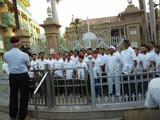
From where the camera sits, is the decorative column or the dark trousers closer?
the dark trousers

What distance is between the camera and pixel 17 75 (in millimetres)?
5145

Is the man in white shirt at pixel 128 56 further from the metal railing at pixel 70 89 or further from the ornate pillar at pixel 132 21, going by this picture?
the ornate pillar at pixel 132 21

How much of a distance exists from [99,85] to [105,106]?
544 millimetres

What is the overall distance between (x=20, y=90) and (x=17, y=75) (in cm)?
38

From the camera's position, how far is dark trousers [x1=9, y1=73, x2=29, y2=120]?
5.15 m

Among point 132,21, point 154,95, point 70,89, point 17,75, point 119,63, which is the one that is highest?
point 132,21

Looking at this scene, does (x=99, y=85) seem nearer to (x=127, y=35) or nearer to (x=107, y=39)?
(x=127, y=35)

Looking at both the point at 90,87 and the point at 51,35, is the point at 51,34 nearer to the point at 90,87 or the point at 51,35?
the point at 51,35

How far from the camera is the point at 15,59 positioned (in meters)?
5.13

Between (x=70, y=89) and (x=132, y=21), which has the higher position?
(x=132, y=21)

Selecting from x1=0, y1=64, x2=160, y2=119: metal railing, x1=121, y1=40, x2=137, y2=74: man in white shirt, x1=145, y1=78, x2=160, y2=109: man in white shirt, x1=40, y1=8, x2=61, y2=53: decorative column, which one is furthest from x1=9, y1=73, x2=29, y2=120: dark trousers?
x1=40, y1=8, x2=61, y2=53: decorative column

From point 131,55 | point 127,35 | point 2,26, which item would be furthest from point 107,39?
point 2,26

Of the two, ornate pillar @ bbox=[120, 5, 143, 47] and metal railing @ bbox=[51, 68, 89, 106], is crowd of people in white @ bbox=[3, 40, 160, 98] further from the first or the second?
ornate pillar @ bbox=[120, 5, 143, 47]

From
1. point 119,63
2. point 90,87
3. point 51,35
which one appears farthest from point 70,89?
point 51,35
